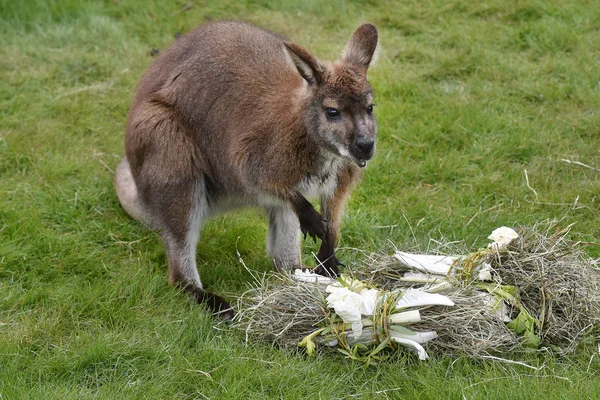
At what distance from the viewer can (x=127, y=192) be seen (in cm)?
534

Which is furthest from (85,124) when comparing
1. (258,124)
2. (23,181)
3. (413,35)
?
(413,35)

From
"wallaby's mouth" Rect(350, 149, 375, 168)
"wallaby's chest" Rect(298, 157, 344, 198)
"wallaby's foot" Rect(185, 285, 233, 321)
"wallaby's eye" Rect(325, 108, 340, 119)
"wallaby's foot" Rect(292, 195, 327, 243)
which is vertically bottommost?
"wallaby's foot" Rect(185, 285, 233, 321)

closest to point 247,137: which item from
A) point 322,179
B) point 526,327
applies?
point 322,179

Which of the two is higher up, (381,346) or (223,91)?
(223,91)

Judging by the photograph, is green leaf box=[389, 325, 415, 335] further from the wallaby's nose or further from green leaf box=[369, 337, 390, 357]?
the wallaby's nose

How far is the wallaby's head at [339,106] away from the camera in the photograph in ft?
13.3

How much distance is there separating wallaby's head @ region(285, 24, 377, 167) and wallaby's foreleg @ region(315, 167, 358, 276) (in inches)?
17.2

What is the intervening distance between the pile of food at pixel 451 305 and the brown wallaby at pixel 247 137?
0.38 meters

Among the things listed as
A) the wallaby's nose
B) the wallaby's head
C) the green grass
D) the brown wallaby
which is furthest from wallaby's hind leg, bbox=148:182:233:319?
the wallaby's nose

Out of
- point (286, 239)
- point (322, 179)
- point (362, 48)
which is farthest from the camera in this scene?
point (286, 239)

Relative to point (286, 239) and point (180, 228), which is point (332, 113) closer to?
point (286, 239)

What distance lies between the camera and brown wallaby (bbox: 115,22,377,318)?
4180 millimetres

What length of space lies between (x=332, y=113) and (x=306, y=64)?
268 millimetres

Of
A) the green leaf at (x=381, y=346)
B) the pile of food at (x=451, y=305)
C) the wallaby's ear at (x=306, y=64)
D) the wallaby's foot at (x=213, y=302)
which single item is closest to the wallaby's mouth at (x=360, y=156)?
the wallaby's ear at (x=306, y=64)
